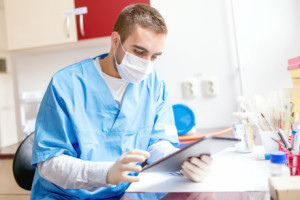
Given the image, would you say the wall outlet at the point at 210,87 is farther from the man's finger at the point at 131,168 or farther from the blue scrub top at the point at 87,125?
the man's finger at the point at 131,168

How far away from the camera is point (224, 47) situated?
1.71 m

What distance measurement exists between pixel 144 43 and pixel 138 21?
0.29 feet

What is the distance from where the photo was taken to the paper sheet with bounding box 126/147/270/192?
0.73 meters

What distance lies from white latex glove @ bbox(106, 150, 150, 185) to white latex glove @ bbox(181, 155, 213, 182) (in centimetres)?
15

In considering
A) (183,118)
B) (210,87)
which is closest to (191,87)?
(210,87)

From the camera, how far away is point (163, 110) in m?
1.20

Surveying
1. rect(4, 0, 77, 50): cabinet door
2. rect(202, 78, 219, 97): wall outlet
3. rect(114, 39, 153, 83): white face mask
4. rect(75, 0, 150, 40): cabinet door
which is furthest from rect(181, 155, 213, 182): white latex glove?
rect(4, 0, 77, 50): cabinet door

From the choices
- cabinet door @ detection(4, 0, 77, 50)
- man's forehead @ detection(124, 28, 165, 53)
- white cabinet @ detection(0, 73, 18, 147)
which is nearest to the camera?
man's forehead @ detection(124, 28, 165, 53)

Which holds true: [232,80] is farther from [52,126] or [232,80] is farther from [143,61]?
[52,126]

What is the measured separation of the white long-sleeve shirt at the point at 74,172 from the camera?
2.70 feet

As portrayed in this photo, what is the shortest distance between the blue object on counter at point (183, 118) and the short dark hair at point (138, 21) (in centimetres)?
61

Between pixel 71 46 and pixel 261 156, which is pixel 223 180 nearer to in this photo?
pixel 261 156

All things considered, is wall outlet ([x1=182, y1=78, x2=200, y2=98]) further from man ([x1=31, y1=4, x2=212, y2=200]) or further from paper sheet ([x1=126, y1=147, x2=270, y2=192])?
paper sheet ([x1=126, y1=147, x2=270, y2=192])

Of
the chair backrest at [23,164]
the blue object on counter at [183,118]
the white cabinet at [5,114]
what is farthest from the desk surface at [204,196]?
the white cabinet at [5,114]
